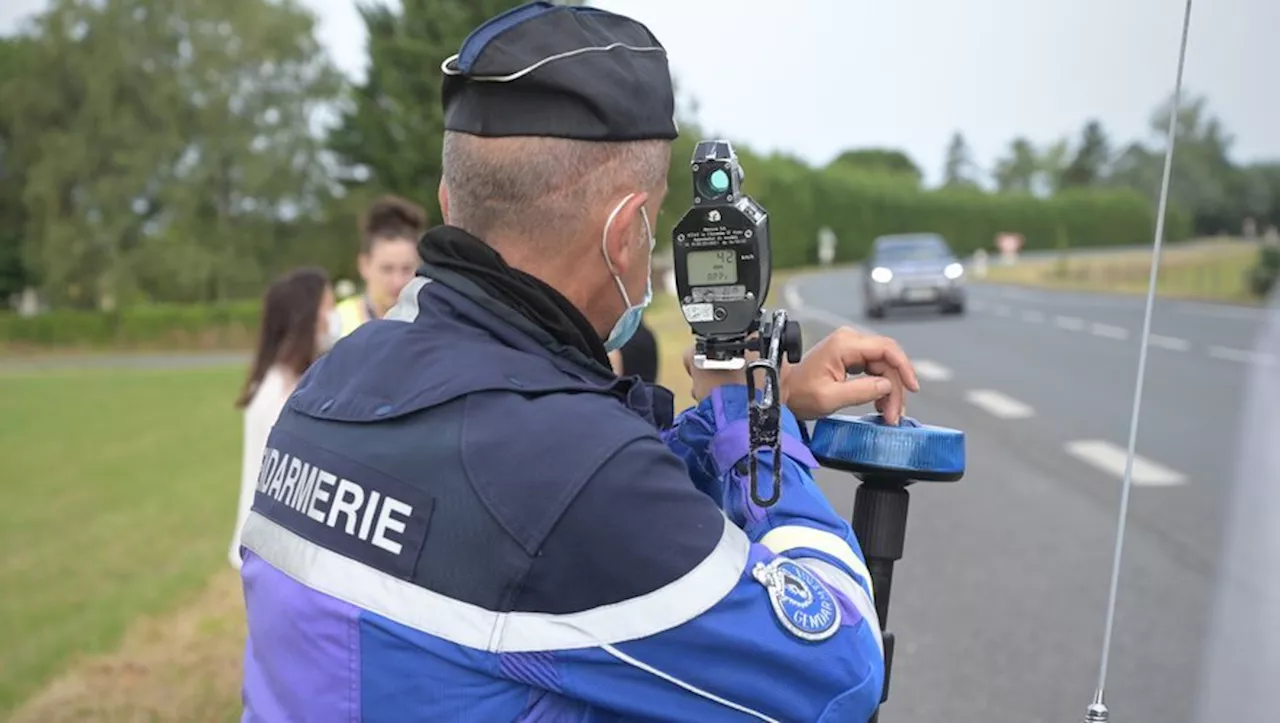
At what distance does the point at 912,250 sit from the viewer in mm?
25734

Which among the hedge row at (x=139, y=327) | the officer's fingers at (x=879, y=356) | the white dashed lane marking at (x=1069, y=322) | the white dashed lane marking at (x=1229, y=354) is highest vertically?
the officer's fingers at (x=879, y=356)

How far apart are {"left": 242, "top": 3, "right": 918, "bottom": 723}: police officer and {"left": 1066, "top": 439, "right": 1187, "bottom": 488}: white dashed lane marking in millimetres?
7043

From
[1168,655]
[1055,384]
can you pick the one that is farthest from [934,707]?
[1055,384]

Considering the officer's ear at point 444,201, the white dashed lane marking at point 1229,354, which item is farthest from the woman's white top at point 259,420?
the white dashed lane marking at point 1229,354

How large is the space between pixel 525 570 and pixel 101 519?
1026 cm

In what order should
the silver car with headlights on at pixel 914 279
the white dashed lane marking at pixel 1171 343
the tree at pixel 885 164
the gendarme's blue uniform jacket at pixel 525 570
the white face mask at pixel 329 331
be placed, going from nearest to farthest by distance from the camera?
1. the gendarme's blue uniform jacket at pixel 525 570
2. the white face mask at pixel 329 331
3. the white dashed lane marking at pixel 1171 343
4. the silver car with headlights on at pixel 914 279
5. the tree at pixel 885 164

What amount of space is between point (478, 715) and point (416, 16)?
16.5m

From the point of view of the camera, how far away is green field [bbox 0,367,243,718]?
6.67 metres

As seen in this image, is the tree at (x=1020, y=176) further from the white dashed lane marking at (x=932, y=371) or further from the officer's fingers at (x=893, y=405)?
the officer's fingers at (x=893, y=405)

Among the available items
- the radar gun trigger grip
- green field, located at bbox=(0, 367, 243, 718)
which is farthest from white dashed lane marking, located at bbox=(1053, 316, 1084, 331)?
the radar gun trigger grip

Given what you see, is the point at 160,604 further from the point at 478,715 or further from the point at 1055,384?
the point at 1055,384

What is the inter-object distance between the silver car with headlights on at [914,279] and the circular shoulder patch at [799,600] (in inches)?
917

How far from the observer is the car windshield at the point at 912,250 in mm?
25328

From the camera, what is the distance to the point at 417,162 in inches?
712
